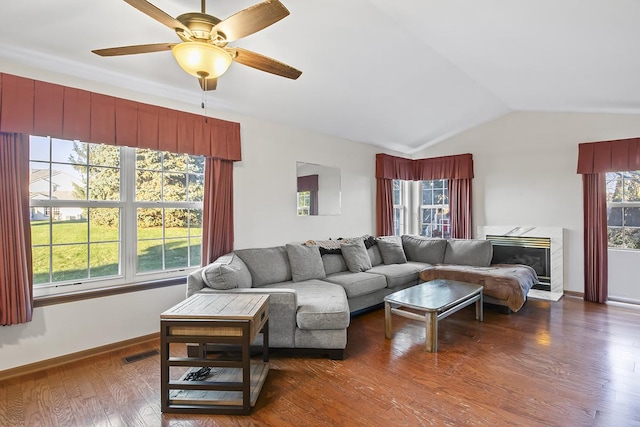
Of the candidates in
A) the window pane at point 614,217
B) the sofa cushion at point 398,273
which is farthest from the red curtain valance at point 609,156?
the sofa cushion at point 398,273

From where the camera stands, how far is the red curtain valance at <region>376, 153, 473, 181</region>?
226 inches

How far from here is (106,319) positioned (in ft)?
9.80

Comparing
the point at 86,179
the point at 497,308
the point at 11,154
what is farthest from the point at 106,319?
the point at 497,308

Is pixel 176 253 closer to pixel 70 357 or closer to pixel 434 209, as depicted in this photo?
pixel 70 357

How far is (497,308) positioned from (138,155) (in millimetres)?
4562

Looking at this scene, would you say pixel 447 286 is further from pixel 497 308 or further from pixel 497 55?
pixel 497 55

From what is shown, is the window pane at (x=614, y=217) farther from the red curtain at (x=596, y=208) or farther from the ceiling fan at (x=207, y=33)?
the ceiling fan at (x=207, y=33)

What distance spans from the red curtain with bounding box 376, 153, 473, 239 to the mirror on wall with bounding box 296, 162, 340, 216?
3.29ft

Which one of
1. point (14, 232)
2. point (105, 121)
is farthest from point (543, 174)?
point (14, 232)

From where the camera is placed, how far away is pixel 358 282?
3.83 metres

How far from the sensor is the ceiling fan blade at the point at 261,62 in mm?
1962

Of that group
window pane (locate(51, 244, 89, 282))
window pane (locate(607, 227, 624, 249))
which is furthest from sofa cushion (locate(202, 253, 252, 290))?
window pane (locate(607, 227, 624, 249))

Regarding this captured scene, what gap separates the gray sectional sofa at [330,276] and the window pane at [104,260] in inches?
34.0

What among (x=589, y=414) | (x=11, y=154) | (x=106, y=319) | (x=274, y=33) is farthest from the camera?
(x=106, y=319)
